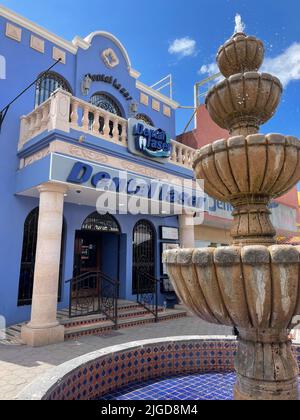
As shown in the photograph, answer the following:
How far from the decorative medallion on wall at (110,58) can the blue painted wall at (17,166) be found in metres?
0.22

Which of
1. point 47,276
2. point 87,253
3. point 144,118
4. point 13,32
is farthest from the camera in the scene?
point 144,118

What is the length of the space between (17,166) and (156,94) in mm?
7556

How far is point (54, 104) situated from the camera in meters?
7.53

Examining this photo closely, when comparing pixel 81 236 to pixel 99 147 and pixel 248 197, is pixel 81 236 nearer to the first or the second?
pixel 99 147

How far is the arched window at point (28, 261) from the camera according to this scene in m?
8.59

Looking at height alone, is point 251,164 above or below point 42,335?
above

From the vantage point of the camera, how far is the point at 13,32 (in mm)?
9164

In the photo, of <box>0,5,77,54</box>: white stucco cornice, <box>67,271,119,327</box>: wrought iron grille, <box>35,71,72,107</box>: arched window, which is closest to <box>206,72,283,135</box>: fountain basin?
<box>67,271,119,327</box>: wrought iron grille

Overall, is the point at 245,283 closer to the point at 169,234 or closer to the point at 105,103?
the point at 169,234

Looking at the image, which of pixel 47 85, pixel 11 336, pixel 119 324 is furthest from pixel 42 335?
pixel 47 85

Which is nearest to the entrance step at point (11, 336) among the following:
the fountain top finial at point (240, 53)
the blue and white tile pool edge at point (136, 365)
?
the blue and white tile pool edge at point (136, 365)

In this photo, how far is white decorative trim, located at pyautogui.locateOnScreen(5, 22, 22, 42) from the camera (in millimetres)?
9047

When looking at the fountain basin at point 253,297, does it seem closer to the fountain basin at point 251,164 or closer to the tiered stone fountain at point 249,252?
the tiered stone fountain at point 249,252
